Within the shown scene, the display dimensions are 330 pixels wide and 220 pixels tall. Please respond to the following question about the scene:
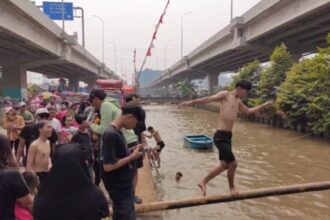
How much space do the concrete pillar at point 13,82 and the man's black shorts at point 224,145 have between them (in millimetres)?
33799

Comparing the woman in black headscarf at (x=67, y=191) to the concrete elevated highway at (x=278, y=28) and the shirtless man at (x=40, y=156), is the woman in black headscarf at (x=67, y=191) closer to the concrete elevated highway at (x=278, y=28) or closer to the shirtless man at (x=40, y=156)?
the shirtless man at (x=40, y=156)

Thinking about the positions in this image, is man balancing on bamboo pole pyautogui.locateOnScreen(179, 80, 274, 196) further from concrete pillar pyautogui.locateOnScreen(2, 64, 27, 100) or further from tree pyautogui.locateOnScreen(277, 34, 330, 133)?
concrete pillar pyautogui.locateOnScreen(2, 64, 27, 100)

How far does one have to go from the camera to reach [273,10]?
28.5 meters

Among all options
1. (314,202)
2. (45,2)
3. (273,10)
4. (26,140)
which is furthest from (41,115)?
(45,2)

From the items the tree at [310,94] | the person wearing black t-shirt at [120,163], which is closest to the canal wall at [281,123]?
the tree at [310,94]

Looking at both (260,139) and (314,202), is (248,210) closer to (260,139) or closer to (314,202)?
(314,202)

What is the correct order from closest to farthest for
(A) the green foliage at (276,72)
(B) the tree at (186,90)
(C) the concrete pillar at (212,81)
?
(A) the green foliage at (276,72) → (B) the tree at (186,90) → (C) the concrete pillar at (212,81)

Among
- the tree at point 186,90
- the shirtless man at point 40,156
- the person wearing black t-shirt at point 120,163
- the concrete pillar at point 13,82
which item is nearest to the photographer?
the person wearing black t-shirt at point 120,163

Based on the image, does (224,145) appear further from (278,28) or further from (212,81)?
(212,81)

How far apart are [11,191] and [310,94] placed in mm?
21979

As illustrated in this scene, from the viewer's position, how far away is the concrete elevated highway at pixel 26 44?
2348cm

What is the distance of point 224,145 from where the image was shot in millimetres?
6645

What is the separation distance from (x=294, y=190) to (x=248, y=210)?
314cm

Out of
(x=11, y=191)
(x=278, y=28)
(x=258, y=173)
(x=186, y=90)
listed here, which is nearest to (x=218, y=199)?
(x=11, y=191)
